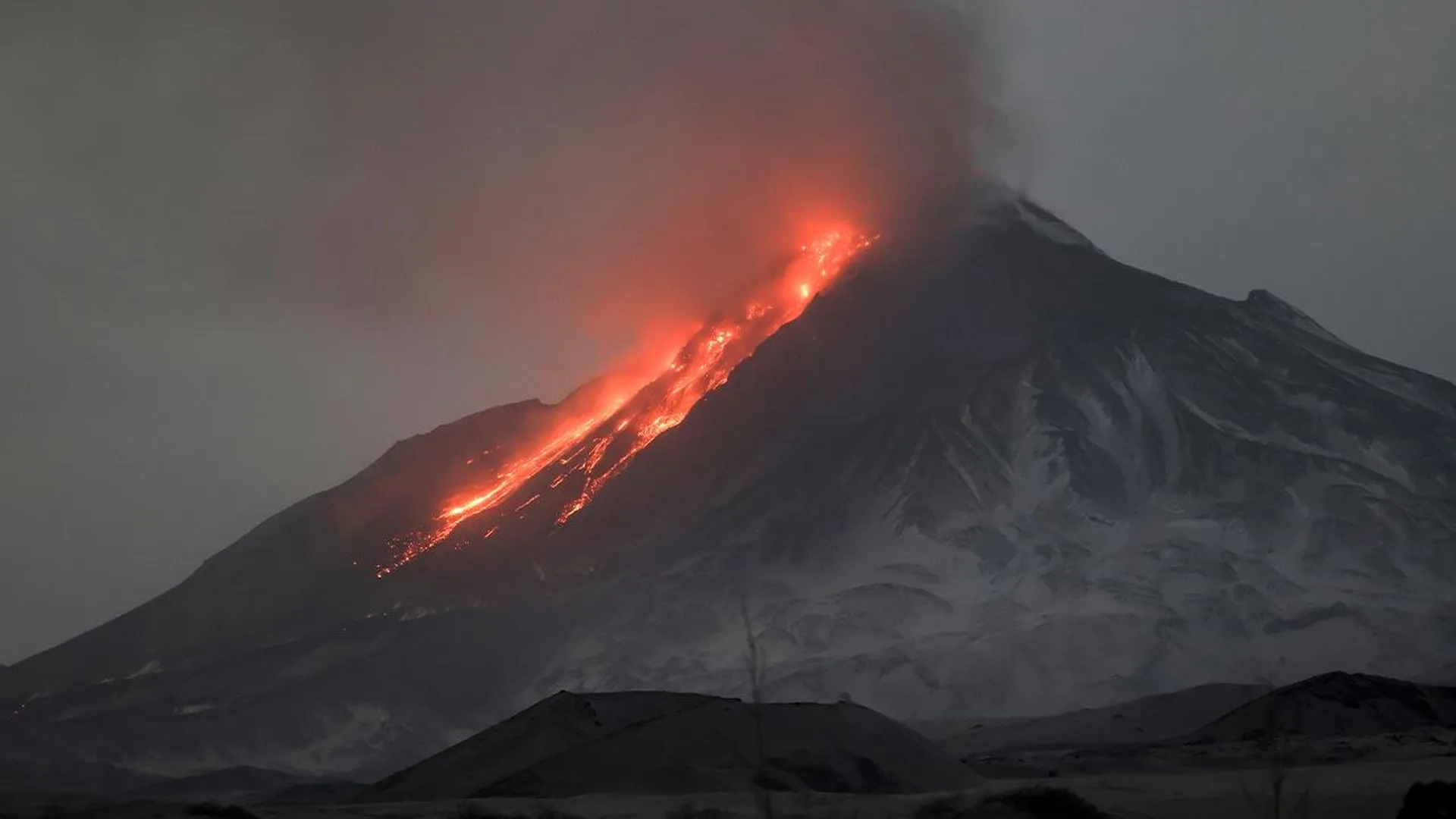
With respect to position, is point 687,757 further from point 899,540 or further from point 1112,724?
point 899,540

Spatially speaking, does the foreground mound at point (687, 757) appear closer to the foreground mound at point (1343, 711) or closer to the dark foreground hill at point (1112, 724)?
the foreground mound at point (1343, 711)

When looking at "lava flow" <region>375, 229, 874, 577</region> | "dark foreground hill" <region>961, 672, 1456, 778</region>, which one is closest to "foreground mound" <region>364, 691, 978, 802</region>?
"dark foreground hill" <region>961, 672, 1456, 778</region>

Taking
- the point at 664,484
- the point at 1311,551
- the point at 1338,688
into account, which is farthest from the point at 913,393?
the point at 1338,688

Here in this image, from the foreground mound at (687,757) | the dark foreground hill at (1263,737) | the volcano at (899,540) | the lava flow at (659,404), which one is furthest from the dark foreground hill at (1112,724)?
the lava flow at (659,404)

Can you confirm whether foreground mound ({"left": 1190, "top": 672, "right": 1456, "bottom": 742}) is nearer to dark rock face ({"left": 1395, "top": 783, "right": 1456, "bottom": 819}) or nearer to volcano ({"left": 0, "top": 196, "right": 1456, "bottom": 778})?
volcano ({"left": 0, "top": 196, "right": 1456, "bottom": 778})

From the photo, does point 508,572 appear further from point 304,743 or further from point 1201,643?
point 1201,643
